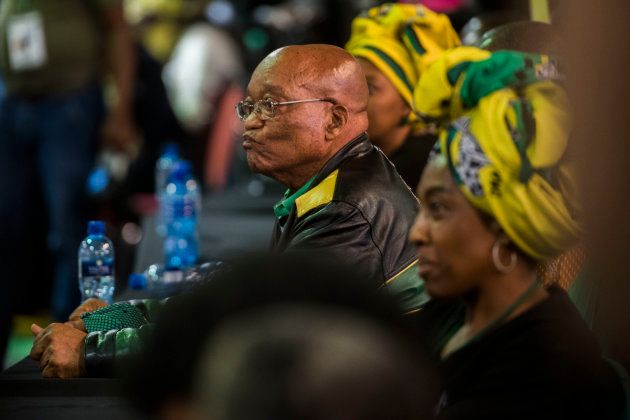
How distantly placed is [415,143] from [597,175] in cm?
351

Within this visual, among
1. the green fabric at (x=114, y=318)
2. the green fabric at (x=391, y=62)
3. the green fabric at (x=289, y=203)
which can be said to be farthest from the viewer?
the green fabric at (x=391, y=62)

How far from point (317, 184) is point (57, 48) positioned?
374cm

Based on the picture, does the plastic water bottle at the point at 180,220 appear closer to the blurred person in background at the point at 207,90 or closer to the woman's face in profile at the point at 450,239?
the woman's face in profile at the point at 450,239

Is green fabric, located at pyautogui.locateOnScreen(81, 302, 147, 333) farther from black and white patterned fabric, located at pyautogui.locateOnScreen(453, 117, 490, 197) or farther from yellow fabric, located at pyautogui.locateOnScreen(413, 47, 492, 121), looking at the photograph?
black and white patterned fabric, located at pyautogui.locateOnScreen(453, 117, 490, 197)

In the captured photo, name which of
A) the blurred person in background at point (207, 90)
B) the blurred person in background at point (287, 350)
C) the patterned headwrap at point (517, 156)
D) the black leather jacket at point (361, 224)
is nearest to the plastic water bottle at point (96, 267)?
the black leather jacket at point (361, 224)

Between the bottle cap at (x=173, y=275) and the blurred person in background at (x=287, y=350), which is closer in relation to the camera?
the blurred person in background at (x=287, y=350)

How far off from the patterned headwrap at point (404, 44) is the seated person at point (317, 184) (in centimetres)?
140

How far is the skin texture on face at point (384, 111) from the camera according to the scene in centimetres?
546

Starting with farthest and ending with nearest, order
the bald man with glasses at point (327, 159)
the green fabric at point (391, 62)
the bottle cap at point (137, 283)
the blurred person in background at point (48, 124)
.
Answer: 1. the blurred person in background at point (48, 124)
2. the green fabric at point (391, 62)
3. the bottle cap at point (137, 283)
4. the bald man with glasses at point (327, 159)

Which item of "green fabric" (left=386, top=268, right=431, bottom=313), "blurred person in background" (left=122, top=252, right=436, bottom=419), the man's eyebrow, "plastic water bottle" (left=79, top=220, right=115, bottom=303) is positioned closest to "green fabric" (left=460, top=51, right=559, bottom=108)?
"green fabric" (left=386, top=268, right=431, bottom=313)

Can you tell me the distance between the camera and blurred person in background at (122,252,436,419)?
1.48m

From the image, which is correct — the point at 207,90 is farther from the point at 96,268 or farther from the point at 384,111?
the point at 96,268

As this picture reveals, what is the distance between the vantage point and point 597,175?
2.09 metres

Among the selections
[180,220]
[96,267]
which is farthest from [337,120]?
[180,220]
